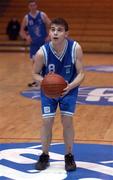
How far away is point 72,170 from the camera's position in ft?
17.4

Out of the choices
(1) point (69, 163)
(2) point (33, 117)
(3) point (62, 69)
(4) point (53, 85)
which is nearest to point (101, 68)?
(2) point (33, 117)

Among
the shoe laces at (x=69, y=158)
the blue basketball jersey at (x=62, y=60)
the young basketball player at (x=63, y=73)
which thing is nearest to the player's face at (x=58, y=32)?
A: the young basketball player at (x=63, y=73)

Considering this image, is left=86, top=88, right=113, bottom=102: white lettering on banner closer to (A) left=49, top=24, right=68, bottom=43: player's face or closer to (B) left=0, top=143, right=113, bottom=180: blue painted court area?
(B) left=0, top=143, right=113, bottom=180: blue painted court area

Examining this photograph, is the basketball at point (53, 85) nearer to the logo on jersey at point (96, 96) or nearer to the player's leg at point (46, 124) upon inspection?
the player's leg at point (46, 124)

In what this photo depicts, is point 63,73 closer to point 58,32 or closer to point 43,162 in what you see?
point 58,32

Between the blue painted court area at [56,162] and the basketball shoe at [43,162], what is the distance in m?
0.05

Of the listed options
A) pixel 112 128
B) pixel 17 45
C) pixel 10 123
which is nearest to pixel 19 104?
pixel 10 123

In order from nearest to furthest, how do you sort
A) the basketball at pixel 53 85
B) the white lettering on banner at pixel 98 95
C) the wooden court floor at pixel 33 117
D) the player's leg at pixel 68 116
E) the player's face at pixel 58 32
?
the basketball at pixel 53 85
the player's face at pixel 58 32
the player's leg at pixel 68 116
the wooden court floor at pixel 33 117
the white lettering on banner at pixel 98 95

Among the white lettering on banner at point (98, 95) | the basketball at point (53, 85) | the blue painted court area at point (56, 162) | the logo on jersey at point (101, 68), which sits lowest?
the logo on jersey at point (101, 68)

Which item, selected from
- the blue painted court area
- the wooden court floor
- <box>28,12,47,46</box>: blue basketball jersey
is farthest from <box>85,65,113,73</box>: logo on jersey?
the blue painted court area

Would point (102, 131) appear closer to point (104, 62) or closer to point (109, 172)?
point (109, 172)

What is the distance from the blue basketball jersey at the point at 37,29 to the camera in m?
10.8

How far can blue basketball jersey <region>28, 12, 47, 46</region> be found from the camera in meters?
10.8

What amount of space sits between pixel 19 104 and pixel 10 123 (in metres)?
1.60
